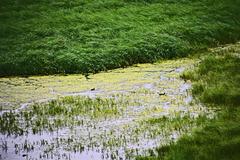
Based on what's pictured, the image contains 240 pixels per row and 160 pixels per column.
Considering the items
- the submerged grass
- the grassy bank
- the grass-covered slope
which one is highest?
the grassy bank

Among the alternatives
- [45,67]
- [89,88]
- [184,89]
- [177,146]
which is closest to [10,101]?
[89,88]

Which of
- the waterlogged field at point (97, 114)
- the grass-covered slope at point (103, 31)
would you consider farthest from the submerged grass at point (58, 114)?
the grass-covered slope at point (103, 31)

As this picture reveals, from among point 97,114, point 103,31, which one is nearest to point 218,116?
point 97,114

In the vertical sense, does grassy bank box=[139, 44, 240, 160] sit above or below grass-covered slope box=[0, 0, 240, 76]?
above

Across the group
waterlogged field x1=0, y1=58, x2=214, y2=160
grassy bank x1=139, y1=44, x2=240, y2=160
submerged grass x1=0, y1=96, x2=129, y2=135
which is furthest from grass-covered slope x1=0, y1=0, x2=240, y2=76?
submerged grass x1=0, y1=96, x2=129, y2=135

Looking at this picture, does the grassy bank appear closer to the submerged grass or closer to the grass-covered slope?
the submerged grass

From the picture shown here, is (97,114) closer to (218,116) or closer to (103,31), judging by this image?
(218,116)

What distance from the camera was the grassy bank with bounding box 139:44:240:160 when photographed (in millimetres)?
10617

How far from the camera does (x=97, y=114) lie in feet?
48.3

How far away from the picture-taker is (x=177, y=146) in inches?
438

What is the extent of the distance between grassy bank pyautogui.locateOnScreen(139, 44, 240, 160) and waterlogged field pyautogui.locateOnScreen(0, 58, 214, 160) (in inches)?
20.0

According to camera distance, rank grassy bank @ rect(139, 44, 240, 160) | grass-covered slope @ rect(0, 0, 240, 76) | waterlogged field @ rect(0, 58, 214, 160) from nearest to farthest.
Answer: grassy bank @ rect(139, 44, 240, 160) < waterlogged field @ rect(0, 58, 214, 160) < grass-covered slope @ rect(0, 0, 240, 76)

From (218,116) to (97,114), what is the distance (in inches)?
157

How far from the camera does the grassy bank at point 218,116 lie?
34.8 ft
